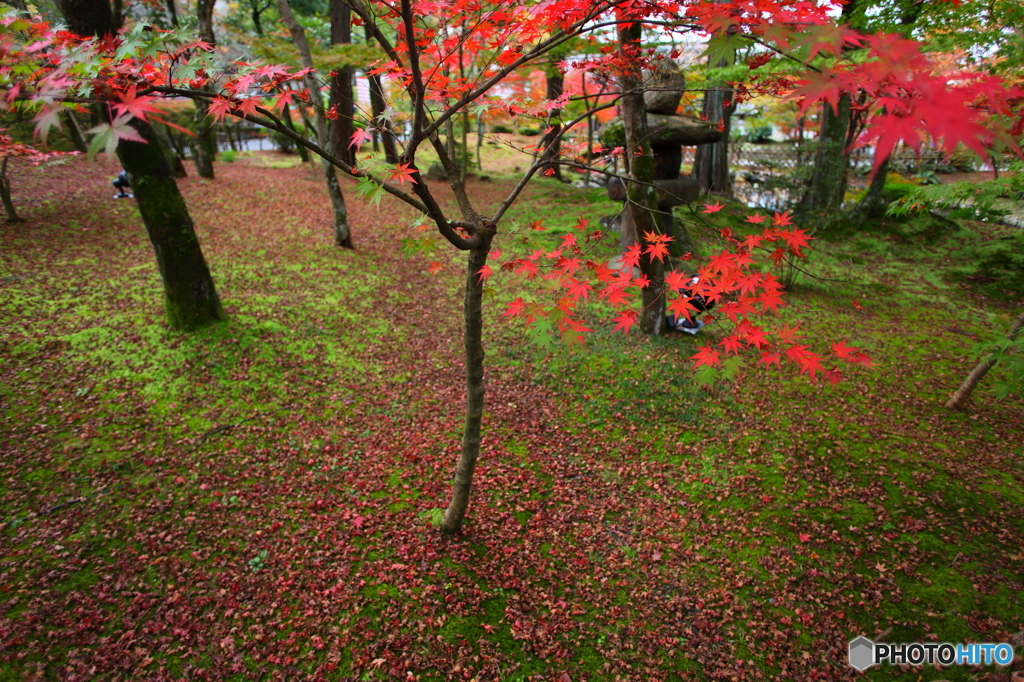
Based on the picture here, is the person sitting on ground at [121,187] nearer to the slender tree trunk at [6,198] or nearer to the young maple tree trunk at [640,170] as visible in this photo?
the slender tree trunk at [6,198]

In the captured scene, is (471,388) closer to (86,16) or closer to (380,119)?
(380,119)

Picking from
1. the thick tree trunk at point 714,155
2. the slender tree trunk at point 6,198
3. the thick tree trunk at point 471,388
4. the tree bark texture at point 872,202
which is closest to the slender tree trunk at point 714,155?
the thick tree trunk at point 714,155

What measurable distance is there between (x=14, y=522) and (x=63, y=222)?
7877 mm

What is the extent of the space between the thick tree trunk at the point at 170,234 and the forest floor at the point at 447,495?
336mm

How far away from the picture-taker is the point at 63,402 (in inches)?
183

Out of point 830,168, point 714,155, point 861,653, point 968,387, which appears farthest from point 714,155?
point 861,653

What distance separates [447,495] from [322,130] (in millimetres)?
8026

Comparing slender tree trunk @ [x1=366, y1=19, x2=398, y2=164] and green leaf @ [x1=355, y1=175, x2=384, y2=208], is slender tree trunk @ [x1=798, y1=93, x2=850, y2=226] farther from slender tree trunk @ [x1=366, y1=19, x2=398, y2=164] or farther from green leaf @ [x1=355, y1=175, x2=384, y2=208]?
green leaf @ [x1=355, y1=175, x2=384, y2=208]

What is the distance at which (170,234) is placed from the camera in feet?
18.4

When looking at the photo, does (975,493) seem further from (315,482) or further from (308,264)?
(308,264)

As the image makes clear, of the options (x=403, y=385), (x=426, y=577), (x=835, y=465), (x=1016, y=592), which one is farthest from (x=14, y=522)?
(x=1016, y=592)

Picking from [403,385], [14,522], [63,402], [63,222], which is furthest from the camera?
[63,222]

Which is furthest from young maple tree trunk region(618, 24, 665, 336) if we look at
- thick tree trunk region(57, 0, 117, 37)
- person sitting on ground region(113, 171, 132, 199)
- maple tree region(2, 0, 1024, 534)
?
person sitting on ground region(113, 171, 132, 199)

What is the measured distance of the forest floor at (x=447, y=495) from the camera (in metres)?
3.16
